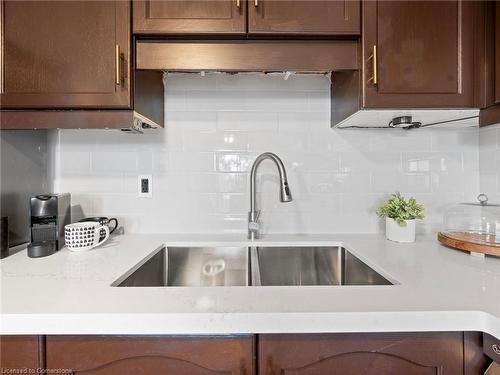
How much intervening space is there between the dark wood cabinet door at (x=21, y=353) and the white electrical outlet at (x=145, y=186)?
2.55 ft

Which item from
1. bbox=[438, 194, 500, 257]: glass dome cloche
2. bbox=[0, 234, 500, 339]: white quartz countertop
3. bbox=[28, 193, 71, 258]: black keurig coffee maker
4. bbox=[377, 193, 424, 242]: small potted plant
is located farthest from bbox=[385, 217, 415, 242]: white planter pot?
bbox=[28, 193, 71, 258]: black keurig coffee maker

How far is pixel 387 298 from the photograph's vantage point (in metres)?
0.70

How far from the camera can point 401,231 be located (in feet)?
4.11

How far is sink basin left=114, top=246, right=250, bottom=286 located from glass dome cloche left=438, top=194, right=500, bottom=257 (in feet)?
2.78

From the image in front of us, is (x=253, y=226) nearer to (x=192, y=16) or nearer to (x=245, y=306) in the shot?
(x=245, y=306)

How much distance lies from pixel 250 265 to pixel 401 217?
0.68m

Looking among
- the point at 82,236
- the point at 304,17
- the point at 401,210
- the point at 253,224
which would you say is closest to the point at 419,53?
the point at 304,17

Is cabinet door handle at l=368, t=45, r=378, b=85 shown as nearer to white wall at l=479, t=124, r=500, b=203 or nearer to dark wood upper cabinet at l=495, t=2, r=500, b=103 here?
dark wood upper cabinet at l=495, t=2, r=500, b=103

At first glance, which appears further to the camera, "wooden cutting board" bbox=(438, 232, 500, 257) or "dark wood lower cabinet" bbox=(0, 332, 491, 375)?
"wooden cutting board" bbox=(438, 232, 500, 257)

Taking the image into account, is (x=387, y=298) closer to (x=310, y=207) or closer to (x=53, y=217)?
(x=310, y=207)

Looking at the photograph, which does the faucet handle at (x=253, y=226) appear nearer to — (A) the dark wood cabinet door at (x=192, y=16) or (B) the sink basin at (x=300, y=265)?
(B) the sink basin at (x=300, y=265)

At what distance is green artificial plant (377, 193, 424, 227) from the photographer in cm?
123

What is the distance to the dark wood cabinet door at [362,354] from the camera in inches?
26.3

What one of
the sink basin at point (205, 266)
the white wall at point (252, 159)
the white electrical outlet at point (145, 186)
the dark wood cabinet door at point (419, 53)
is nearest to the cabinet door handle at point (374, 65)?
the dark wood cabinet door at point (419, 53)
